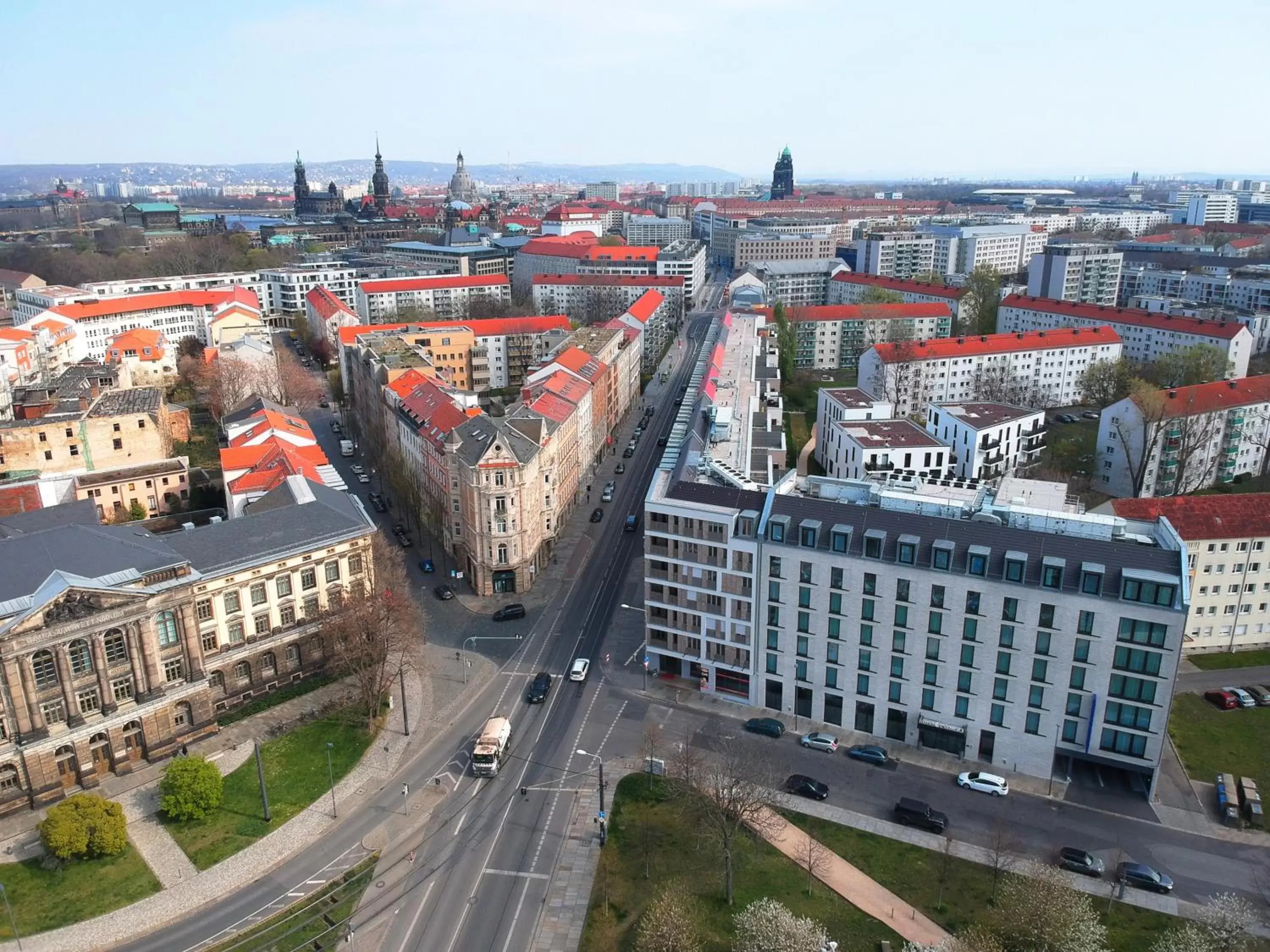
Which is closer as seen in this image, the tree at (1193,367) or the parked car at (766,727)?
the parked car at (766,727)

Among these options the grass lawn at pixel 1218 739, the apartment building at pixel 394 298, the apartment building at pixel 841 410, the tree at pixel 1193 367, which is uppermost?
the apartment building at pixel 394 298

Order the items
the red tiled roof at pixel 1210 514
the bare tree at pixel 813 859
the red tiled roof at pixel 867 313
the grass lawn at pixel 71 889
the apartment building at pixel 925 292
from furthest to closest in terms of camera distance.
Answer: the apartment building at pixel 925 292 → the red tiled roof at pixel 867 313 → the red tiled roof at pixel 1210 514 → the bare tree at pixel 813 859 → the grass lawn at pixel 71 889

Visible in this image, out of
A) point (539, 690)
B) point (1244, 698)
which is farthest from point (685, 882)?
point (1244, 698)

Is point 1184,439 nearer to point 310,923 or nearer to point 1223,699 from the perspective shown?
point 1223,699

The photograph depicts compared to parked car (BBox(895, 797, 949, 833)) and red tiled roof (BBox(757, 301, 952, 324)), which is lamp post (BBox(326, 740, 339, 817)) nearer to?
parked car (BBox(895, 797, 949, 833))

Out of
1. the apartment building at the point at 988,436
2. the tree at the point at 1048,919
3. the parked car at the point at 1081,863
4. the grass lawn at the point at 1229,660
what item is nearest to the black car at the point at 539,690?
the tree at the point at 1048,919

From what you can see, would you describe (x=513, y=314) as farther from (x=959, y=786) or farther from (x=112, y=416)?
(x=959, y=786)

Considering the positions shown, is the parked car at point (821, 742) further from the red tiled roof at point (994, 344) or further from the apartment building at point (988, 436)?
the red tiled roof at point (994, 344)

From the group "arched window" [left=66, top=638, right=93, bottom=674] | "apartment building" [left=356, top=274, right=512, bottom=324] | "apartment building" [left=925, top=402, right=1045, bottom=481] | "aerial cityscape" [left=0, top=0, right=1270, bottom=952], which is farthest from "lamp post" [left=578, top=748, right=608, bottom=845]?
"apartment building" [left=356, top=274, right=512, bottom=324]
